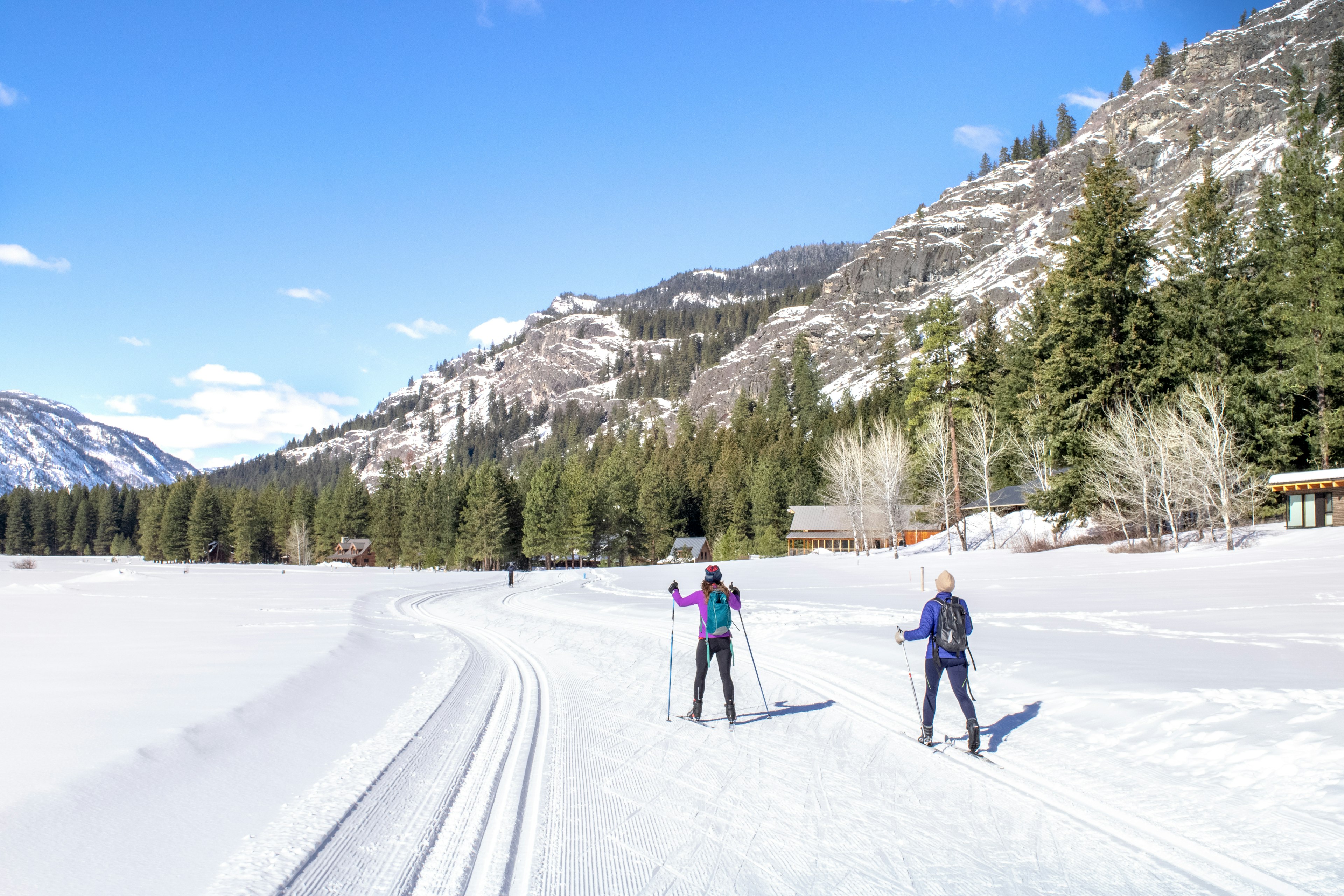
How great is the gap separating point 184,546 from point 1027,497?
330 ft

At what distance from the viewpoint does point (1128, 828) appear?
5309mm

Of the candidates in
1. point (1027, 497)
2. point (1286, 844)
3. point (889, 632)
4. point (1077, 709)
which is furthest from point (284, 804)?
point (1027, 497)

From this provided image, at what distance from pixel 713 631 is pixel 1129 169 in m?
197

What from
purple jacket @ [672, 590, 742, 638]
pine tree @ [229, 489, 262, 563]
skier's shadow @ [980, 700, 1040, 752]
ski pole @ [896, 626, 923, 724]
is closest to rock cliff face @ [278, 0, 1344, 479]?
pine tree @ [229, 489, 262, 563]

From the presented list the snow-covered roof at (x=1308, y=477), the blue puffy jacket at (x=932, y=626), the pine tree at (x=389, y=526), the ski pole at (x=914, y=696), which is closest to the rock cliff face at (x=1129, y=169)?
the pine tree at (x=389, y=526)

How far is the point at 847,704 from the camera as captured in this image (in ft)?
31.3

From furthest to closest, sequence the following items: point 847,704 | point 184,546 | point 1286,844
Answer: point 184,546 < point 847,704 < point 1286,844

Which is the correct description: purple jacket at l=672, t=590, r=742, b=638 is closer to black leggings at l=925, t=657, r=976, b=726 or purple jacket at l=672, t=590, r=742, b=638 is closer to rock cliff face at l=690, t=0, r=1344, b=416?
black leggings at l=925, t=657, r=976, b=726

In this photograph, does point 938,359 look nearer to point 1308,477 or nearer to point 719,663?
point 1308,477

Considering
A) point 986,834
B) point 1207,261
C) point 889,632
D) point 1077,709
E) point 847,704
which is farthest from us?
point 1207,261

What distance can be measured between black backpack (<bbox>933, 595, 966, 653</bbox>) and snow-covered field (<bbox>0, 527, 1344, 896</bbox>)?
1.04 m

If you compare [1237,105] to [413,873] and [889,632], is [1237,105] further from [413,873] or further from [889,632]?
[413,873]

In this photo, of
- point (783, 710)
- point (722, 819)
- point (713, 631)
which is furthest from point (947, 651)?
point (722, 819)

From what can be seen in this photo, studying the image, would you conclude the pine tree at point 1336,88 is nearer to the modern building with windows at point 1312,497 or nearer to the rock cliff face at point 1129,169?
the rock cliff face at point 1129,169
